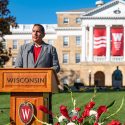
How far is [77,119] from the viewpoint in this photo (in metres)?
4.71

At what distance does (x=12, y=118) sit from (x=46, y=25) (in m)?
76.8

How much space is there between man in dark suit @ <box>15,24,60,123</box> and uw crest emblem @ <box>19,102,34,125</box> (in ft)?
3.87

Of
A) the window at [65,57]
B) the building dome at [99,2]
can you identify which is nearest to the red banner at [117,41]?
the building dome at [99,2]

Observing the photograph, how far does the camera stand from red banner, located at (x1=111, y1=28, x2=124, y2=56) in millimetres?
66000

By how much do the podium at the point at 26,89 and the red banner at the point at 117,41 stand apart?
2371 inches

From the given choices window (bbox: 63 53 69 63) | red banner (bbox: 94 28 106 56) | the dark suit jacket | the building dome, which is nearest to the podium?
the dark suit jacket

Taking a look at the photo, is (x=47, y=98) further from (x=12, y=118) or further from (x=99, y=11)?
(x=99, y=11)

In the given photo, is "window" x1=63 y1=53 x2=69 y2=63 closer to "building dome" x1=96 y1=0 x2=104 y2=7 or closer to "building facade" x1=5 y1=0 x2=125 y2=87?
"building facade" x1=5 y1=0 x2=125 y2=87

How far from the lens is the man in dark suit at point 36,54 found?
273 inches

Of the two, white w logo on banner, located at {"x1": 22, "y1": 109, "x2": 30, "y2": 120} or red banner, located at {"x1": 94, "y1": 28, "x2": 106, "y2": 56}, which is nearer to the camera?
white w logo on banner, located at {"x1": 22, "y1": 109, "x2": 30, "y2": 120}

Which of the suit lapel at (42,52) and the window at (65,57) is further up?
the window at (65,57)

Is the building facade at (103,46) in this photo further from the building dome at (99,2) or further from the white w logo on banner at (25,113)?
the white w logo on banner at (25,113)

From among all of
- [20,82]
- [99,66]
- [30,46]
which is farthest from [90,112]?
[99,66]

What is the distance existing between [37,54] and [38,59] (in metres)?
0.09
